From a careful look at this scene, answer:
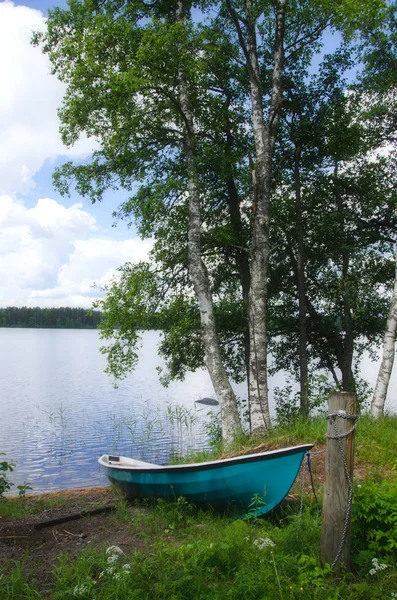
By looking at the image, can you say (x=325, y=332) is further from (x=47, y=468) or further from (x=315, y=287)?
(x=47, y=468)

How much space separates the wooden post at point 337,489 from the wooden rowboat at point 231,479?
1.10 meters

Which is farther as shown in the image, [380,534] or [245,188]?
[245,188]

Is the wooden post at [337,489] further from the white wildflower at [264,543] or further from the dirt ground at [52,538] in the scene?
the dirt ground at [52,538]

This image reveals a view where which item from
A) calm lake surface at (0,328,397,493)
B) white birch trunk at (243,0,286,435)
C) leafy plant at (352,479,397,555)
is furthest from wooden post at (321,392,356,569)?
calm lake surface at (0,328,397,493)

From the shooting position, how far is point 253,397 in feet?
34.6

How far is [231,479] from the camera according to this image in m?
6.82

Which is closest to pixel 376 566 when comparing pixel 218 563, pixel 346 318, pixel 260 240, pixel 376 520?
pixel 376 520

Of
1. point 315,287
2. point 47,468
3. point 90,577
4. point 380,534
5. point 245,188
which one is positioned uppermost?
point 245,188

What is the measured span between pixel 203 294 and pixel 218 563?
679cm

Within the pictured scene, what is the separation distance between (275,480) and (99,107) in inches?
337

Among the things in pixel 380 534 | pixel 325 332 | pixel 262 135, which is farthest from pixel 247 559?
pixel 325 332

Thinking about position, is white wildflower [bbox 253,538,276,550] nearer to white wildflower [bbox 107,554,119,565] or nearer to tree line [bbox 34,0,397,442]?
white wildflower [bbox 107,554,119,565]

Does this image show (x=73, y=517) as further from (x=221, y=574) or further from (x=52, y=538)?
(x=221, y=574)

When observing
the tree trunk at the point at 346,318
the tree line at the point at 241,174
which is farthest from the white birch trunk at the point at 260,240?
the tree trunk at the point at 346,318
